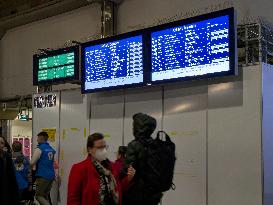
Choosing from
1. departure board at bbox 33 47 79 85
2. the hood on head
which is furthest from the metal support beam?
the hood on head

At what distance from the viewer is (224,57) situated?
17.4 feet

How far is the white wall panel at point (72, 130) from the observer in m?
7.46

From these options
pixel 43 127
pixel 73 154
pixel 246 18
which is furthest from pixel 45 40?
pixel 246 18

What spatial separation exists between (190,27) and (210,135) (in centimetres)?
140

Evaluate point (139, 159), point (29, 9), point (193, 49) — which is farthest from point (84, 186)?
point (29, 9)

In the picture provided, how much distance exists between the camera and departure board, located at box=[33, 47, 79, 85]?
746cm

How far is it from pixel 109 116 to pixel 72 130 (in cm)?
94

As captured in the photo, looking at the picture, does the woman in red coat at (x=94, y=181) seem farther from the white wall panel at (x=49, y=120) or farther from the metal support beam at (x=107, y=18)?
the metal support beam at (x=107, y=18)

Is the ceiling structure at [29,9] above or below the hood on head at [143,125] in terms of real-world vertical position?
above

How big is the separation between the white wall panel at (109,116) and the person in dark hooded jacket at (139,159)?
2.78 meters

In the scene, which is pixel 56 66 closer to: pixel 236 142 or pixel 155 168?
pixel 236 142

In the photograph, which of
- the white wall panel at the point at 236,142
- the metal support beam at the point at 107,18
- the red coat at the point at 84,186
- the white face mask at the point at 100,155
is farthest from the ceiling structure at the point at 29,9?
the red coat at the point at 84,186

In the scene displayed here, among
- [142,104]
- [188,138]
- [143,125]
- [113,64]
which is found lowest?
[188,138]

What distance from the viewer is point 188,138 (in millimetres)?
5902
